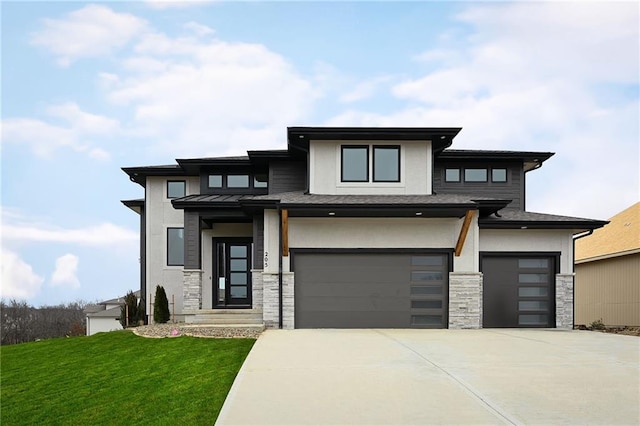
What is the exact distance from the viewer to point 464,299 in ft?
51.5

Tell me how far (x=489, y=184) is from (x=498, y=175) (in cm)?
47

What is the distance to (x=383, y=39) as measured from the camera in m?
17.2

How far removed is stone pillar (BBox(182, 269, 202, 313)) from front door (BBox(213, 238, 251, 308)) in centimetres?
106

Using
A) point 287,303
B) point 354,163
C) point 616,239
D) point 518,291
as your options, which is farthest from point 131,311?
point 616,239

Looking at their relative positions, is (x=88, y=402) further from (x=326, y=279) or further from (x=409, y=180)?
(x=409, y=180)

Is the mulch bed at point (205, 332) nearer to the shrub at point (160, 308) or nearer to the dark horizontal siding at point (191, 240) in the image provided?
the shrub at point (160, 308)

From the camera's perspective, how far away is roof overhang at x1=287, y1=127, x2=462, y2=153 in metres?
16.0

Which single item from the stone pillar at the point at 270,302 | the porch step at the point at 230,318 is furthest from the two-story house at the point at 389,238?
the porch step at the point at 230,318

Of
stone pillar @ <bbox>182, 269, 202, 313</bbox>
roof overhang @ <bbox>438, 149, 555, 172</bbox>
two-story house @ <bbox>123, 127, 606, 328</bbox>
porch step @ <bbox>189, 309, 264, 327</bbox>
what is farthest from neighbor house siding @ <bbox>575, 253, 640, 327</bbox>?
stone pillar @ <bbox>182, 269, 202, 313</bbox>

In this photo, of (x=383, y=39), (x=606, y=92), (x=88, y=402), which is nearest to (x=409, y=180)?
(x=383, y=39)

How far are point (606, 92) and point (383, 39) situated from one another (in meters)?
8.78

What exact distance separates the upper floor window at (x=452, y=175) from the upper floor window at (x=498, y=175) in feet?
4.14

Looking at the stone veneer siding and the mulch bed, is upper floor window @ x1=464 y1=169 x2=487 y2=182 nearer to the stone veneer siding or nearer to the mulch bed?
the stone veneer siding

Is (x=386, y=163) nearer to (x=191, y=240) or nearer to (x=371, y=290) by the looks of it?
(x=371, y=290)
